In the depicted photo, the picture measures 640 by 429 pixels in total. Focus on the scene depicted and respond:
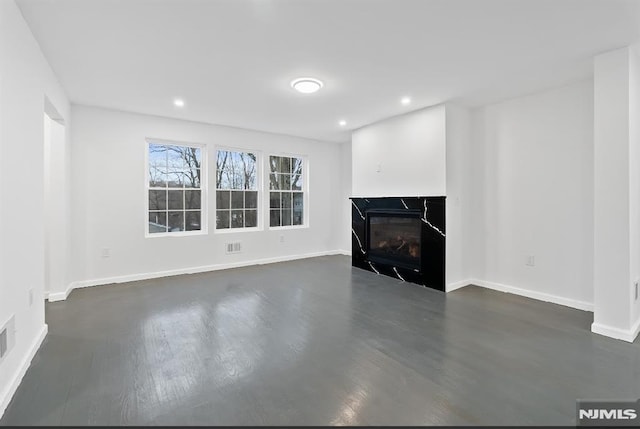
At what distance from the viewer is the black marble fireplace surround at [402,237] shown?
4.20 m

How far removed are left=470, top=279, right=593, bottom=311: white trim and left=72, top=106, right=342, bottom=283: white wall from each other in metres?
4.04

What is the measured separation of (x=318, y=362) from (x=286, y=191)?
179 inches

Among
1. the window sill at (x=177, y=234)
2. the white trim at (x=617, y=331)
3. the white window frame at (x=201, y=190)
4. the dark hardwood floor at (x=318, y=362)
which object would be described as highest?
the white window frame at (x=201, y=190)

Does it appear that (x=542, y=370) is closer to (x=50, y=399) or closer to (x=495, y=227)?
(x=495, y=227)

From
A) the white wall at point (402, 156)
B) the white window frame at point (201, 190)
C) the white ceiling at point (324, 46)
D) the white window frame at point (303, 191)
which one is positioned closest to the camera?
the white ceiling at point (324, 46)

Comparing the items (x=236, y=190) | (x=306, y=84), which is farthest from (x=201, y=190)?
(x=306, y=84)

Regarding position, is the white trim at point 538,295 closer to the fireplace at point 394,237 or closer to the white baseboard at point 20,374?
the fireplace at point 394,237

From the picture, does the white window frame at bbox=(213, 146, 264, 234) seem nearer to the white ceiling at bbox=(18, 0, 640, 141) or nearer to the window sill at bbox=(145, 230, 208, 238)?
the window sill at bbox=(145, 230, 208, 238)

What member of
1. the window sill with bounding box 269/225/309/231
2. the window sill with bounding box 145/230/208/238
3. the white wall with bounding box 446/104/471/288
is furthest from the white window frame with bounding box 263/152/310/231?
the white wall with bounding box 446/104/471/288

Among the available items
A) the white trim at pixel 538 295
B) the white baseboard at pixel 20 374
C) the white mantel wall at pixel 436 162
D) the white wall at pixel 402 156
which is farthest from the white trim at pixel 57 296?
A: the white trim at pixel 538 295

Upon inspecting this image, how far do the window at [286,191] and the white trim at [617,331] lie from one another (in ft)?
16.4

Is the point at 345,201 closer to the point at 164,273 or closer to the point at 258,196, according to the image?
the point at 258,196

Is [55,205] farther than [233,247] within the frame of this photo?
No

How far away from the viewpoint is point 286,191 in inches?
255
